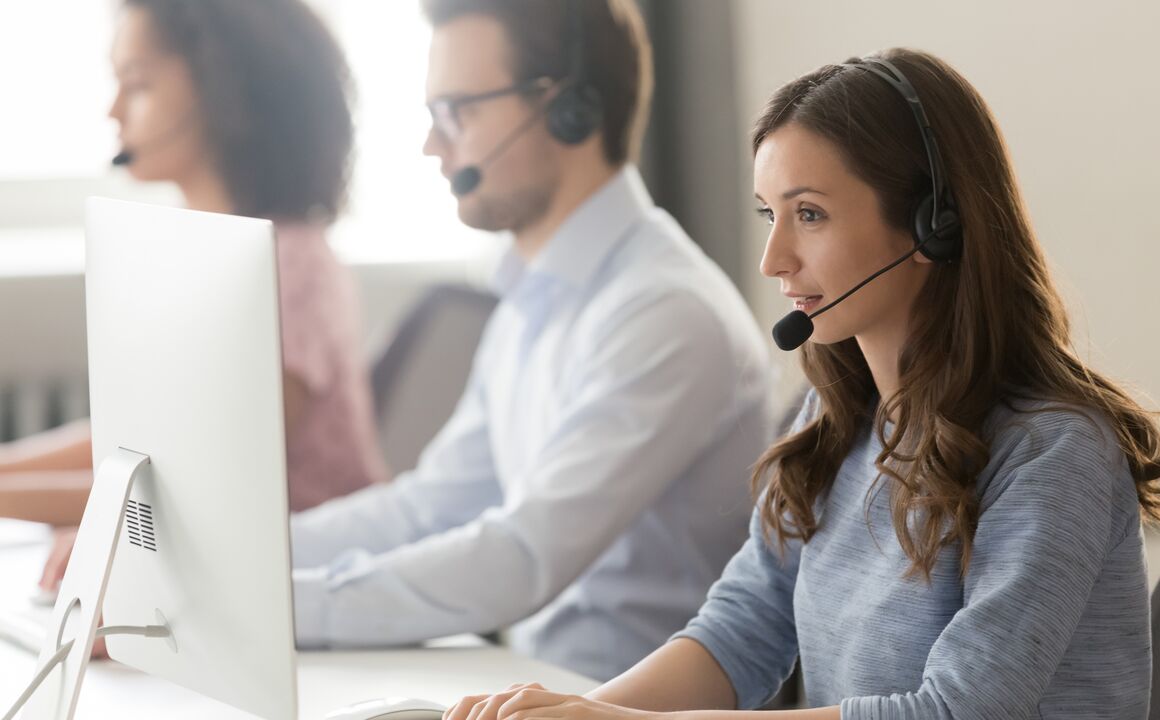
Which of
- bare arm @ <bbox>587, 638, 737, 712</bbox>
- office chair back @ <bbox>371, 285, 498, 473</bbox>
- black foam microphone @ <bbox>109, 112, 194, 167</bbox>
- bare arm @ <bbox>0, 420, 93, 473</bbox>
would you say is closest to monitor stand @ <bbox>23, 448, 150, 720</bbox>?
bare arm @ <bbox>587, 638, 737, 712</bbox>

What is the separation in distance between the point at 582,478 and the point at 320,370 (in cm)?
84

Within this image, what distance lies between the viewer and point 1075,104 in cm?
181

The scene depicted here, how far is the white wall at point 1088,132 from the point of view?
1.71 m

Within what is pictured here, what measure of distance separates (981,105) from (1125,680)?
0.45 m

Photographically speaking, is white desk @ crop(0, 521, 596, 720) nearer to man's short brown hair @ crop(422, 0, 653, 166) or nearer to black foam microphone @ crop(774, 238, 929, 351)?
black foam microphone @ crop(774, 238, 929, 351)

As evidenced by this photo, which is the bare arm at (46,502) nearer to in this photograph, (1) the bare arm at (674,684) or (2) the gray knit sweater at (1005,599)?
(1) the bare arm at (674,684)

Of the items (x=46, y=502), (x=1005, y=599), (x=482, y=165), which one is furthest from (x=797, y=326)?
(x=46, y=502)

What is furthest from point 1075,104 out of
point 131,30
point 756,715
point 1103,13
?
point 131,30

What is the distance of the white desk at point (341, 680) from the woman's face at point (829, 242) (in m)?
0.45

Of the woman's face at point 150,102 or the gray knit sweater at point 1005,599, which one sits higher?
the woman's face at point 150,102

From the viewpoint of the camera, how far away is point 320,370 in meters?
2.21

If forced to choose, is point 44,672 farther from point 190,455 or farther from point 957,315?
point 957,315

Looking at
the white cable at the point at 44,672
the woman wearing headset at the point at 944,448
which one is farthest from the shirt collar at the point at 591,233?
the white cable at the point at 44,672

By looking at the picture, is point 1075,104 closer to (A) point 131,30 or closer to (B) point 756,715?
(B) point 756,715
